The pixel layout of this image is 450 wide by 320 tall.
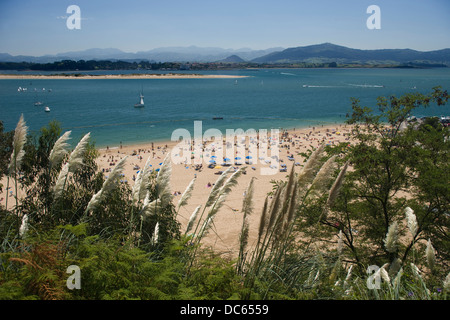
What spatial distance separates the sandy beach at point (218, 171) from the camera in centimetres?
1437

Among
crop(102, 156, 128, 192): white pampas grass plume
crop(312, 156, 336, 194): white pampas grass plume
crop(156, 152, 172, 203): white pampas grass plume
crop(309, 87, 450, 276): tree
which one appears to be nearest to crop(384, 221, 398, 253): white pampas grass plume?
crop(312, 156, 336, 194): white pampas grass plume

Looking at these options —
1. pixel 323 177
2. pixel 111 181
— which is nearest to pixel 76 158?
pixel 111 181

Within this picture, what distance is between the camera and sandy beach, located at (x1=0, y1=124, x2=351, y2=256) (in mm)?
14367

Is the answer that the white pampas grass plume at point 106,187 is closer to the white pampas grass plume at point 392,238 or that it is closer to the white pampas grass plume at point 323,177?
the white pampas grass plume at point 323,177

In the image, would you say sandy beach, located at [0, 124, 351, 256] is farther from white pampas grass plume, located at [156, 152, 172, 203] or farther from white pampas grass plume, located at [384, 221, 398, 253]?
white pampas grass plume, located at [384, 221, 398, 253]

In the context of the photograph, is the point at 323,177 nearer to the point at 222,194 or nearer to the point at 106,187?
the point at 222,194

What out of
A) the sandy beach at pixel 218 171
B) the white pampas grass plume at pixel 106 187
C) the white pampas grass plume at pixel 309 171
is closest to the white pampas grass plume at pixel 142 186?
the white pampas grass plume at pixel 106 187

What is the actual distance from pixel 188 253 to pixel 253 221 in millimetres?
11038

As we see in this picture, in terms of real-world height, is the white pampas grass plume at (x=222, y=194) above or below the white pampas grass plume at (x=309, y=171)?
below

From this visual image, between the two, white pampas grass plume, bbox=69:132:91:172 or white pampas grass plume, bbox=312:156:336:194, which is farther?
white pampas grass plume, bbox=69:132:91:172

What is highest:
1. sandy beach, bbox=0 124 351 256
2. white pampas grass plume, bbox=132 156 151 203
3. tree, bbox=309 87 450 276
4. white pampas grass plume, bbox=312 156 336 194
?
white pampas grass plume, bbox=312 156 336 194
